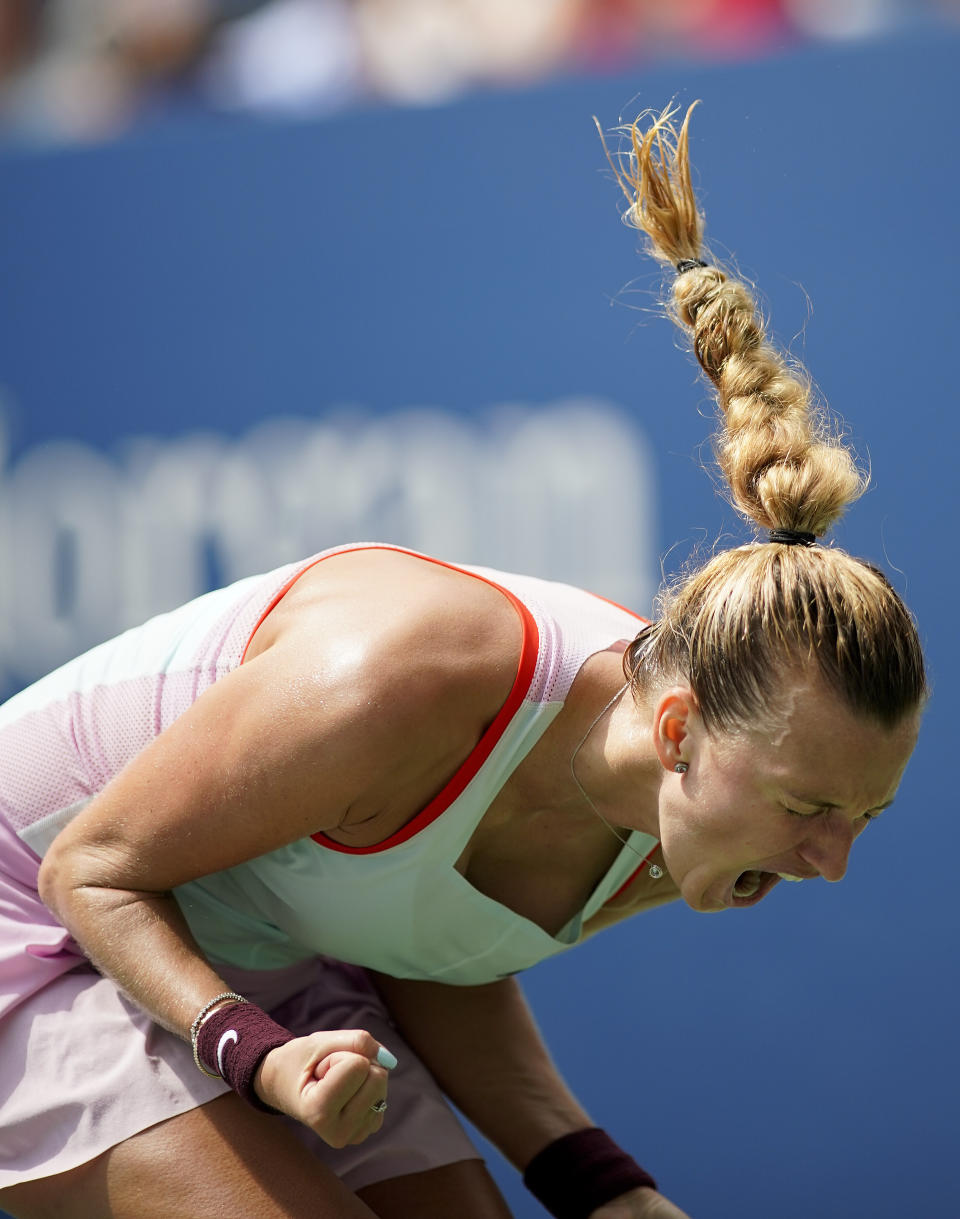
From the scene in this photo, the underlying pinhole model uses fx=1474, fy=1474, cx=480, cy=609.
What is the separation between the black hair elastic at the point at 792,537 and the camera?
1.21m

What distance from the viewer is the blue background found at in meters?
2.09

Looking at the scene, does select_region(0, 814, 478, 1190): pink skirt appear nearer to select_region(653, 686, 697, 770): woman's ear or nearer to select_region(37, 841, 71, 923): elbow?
select_region(37, 841, 71, 923): elbow

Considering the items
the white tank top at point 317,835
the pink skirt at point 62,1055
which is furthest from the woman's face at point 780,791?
the pink skirt at point 62,1055

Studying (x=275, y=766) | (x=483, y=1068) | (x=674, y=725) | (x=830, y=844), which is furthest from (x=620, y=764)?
(x=483, y=1068)

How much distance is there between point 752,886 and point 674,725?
0.66 feet

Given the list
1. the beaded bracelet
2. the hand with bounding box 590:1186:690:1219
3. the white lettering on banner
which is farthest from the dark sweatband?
the white lettering on banner

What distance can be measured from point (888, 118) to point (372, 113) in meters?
0.80

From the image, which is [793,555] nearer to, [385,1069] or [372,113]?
[385,1069]

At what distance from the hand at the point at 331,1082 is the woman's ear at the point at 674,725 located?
1.06 feet

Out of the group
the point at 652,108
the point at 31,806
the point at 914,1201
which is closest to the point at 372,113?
the point at 652,108

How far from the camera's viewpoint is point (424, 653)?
112 centimetres

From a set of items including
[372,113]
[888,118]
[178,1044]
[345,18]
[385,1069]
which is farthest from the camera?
[345,18]

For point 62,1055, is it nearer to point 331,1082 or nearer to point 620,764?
point 331,1082

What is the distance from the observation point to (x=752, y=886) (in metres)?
1.28
